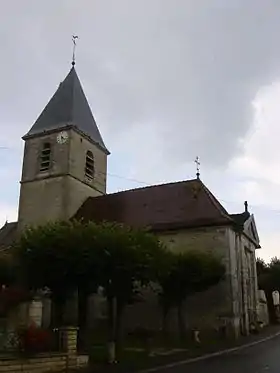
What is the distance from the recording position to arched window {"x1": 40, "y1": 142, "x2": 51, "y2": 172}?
113ft

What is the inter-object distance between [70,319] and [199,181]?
11.5 m

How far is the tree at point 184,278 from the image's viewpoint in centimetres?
2230

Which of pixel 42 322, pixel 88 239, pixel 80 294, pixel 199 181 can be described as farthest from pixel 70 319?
pixel 199 181

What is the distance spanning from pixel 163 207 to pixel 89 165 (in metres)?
8.76

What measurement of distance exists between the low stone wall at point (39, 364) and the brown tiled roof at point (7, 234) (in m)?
21.1

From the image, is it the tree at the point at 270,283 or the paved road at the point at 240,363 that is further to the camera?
the tree at the point at 270,283

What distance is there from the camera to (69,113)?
35.4m

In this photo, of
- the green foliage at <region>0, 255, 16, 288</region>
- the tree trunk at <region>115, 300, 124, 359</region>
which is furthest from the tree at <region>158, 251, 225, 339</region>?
the green foliage at <region>0, 255, 16, 288</region>

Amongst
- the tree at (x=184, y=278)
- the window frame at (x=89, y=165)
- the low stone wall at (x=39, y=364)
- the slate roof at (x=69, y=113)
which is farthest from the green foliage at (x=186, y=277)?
the slate roof at (x=69, y=113)

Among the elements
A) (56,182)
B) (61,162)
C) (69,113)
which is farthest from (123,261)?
(69,113)

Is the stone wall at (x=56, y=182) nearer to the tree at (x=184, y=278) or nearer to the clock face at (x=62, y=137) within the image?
the clock face at (x=62, y=137)

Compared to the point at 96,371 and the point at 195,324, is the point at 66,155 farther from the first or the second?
the point at 96,371

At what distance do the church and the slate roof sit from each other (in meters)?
0.08

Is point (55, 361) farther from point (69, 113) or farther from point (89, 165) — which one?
point (69, 113)
